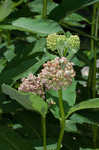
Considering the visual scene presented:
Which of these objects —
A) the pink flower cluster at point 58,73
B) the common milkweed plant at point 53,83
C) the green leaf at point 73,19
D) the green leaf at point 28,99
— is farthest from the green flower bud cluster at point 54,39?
the green leaf at point 73,19

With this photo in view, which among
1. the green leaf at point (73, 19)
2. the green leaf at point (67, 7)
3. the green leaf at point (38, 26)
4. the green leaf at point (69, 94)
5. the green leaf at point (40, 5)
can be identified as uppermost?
the green leaf at point (67, 7)

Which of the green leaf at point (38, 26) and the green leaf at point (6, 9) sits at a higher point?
the green leaf at point (6, 9)

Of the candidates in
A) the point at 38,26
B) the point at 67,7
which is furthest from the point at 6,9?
the point at 67,7

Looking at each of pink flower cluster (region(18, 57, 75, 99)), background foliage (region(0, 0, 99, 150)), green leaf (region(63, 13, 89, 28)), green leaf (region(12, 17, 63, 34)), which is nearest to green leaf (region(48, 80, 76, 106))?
background foliage (region(0, 0, 99, 150))

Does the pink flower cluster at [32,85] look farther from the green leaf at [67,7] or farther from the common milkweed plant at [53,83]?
the green leaf at [67,7]

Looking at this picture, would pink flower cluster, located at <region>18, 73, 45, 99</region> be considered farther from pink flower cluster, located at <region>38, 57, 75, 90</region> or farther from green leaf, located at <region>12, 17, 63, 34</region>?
green leaf, located at <region>12, 17, 63, 34</region>

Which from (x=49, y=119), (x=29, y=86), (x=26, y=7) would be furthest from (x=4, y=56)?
(x=29, y=86)

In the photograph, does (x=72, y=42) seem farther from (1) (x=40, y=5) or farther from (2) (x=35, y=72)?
(1) (x=40, y=5)

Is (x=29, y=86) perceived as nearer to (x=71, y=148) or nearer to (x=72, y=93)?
(x=72, y=93)
